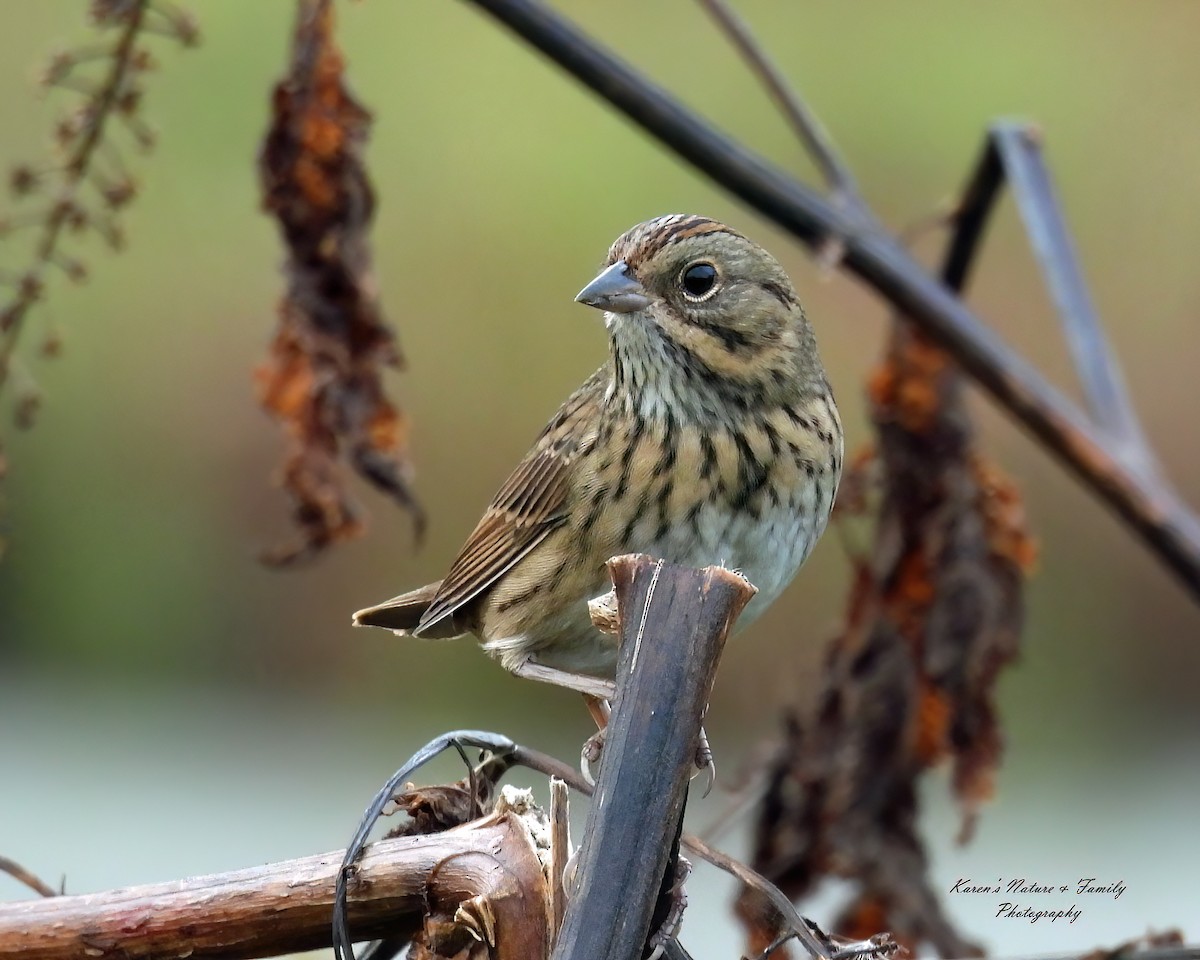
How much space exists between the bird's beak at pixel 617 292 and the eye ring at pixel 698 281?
77mm

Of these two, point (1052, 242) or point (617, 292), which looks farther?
point (1052, 242)

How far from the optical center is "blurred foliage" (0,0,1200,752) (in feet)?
21.2

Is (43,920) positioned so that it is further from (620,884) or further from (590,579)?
(590,579)

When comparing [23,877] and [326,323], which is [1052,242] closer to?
[326,323]

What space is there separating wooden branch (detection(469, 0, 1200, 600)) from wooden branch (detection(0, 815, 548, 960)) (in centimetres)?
132

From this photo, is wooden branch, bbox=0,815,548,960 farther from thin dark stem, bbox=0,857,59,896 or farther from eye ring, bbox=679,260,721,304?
eye ring, bbox=679,260,721,304

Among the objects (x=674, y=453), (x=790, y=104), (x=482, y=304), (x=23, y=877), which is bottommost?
(x=23, y=877)

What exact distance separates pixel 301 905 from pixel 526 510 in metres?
1.50

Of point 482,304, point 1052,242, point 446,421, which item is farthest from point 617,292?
point 482,304

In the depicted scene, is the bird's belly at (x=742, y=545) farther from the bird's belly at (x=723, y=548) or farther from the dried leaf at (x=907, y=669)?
the dried leaf at (x=907, y=669)

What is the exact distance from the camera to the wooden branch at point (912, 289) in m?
2.73

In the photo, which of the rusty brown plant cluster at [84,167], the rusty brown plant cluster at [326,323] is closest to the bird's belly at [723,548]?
the rusty brown plant cluster at [326,323]

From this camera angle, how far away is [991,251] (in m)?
7.33

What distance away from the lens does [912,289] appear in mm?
2879
